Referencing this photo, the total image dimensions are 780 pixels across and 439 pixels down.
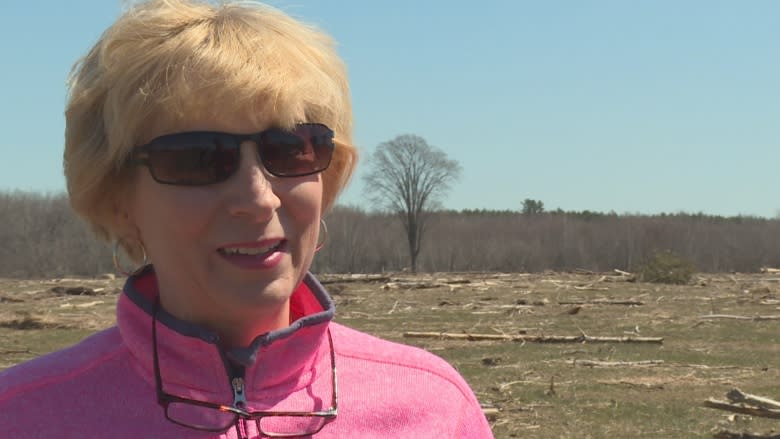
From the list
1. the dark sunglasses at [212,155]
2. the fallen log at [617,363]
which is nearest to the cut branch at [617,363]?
the fallen log at [617,363]

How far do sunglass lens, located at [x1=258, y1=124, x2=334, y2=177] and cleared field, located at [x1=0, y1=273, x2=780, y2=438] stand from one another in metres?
7.28

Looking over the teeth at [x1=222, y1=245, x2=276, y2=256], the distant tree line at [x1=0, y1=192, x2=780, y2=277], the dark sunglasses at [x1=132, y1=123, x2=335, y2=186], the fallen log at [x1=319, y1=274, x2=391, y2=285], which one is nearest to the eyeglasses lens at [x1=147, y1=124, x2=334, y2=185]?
the dark sunglasses at [x1=132, y1=123, x2=335, y2=186]

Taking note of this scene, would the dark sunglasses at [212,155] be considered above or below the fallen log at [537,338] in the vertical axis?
above

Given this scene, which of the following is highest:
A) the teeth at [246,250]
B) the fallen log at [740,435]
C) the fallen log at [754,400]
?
the teeth at [246,250]

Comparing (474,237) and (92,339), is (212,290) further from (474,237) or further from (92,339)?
(474,237)

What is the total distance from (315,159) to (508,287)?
29.9m

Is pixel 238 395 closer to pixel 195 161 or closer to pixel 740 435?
pixel 195 161

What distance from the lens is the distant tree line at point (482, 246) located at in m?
49.1

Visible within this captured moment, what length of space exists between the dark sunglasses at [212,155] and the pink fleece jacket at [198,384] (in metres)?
0.30

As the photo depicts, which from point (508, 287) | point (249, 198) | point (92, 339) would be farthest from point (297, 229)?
point (508, 287)

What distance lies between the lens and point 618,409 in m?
10.5

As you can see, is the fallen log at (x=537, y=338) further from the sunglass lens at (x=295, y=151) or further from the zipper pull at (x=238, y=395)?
the zipper pull at (x=238, y=395)

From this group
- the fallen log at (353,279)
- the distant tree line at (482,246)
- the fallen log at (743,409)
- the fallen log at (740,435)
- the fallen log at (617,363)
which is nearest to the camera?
the fallen log at (740,435)

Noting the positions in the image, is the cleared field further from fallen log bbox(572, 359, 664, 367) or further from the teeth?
the teeth
